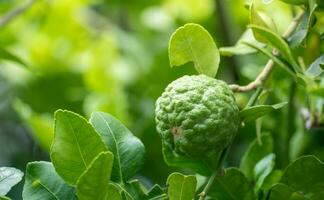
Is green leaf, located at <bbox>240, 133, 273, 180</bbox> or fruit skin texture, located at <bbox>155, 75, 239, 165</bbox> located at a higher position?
fruit skin texture, located at <bbox>155, 75, 239, 165</bbox>

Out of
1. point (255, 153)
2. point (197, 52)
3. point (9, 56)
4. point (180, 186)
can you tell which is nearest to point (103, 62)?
point (9, 56)

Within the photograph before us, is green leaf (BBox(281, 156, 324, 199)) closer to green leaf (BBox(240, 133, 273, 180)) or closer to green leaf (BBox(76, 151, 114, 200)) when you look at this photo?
green leaf (BBox(240, 133, 273, 180))

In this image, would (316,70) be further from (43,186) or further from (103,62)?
(103,62)

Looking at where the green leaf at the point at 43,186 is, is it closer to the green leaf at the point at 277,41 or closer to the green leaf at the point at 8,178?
the green leaf at the point at 8,178

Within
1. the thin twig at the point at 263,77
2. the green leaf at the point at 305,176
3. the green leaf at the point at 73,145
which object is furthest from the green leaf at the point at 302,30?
the green leaf at the point at 73,145

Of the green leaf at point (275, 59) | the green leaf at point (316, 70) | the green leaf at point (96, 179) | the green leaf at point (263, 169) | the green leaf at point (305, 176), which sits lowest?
the green leaf at point (263, 169)

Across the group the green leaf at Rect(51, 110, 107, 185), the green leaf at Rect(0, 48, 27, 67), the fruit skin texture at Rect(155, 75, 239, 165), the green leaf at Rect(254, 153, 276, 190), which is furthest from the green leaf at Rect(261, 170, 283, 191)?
the green leaf at Rect(0, 48, 27, 67)

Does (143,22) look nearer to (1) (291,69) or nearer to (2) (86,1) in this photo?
(2) (86,1)
